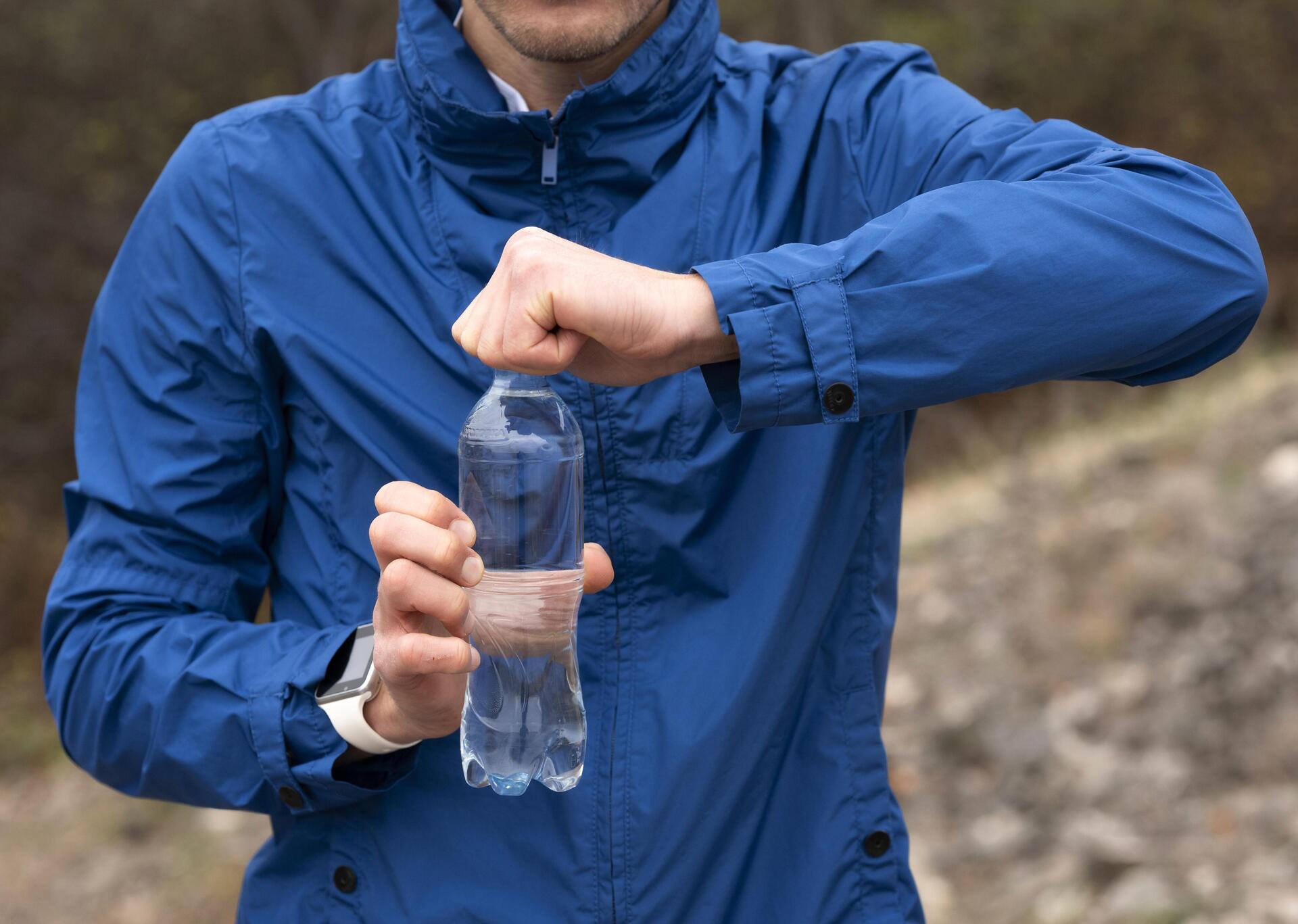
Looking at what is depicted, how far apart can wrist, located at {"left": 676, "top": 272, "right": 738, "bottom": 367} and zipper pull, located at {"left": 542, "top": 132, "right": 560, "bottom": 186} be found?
45cm

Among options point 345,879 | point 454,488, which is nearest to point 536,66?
point 454,488

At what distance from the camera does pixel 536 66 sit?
6.09ft

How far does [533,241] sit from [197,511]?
715 mm

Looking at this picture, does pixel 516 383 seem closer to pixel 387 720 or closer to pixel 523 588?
pixel 523 588

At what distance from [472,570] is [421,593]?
6cm

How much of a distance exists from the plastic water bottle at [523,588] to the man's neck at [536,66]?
0.50m

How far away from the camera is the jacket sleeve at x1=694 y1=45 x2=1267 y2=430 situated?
4.53ft

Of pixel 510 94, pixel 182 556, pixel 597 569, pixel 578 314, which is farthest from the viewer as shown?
pixel 510 94

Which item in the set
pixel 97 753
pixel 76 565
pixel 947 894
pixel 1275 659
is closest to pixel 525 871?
pixel 97 753

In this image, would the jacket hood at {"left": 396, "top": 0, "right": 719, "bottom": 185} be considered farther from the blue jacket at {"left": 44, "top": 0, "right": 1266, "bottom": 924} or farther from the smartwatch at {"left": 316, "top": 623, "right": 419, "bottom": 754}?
the smartwatch at {"left": 316, "top": 623, "right": 419, "bottom": 754}

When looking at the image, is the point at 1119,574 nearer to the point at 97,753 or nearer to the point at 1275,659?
the point at 1275,659

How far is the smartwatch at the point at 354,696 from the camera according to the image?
162 centimetres

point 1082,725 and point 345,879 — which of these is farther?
point 1082,725

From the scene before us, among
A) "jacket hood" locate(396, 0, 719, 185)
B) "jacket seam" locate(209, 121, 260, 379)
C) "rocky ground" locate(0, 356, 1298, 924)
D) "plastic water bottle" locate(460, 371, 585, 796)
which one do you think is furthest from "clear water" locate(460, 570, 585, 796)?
"rocky ground" locate(0, 356, 1298, 924)
